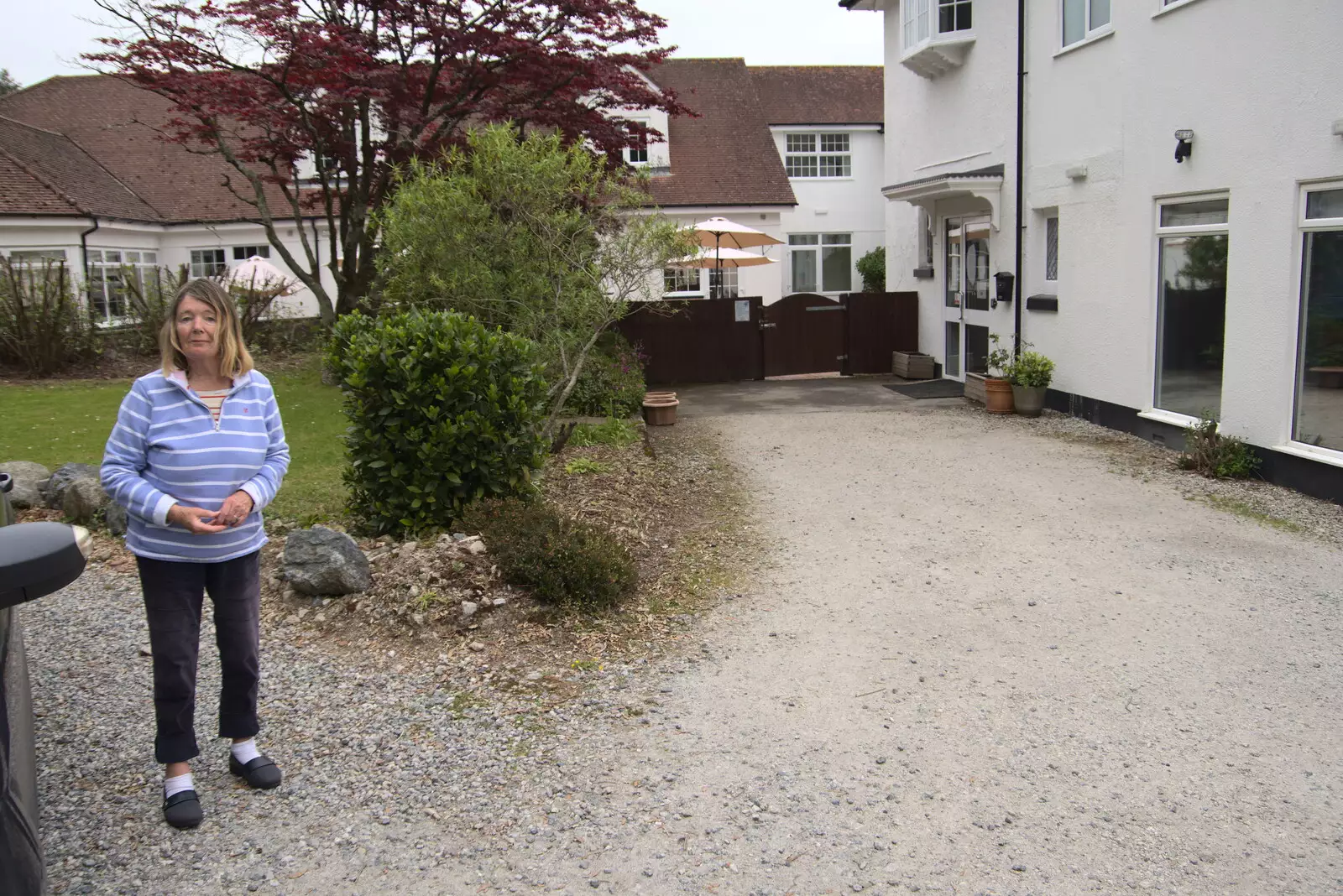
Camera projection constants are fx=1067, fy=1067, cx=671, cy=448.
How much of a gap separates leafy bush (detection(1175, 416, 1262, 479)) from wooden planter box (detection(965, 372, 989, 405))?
421 centimetres

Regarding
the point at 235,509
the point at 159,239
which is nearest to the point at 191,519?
the point at 235,509

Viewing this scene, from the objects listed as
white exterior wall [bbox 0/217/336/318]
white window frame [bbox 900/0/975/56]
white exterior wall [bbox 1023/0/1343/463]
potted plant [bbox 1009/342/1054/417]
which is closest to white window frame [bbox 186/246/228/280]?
white exterior wall [bbox 0/217/336/318]

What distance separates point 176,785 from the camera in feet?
12.4

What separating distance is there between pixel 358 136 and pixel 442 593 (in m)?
14.6

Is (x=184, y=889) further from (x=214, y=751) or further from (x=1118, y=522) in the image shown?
(x=1118, y=522)

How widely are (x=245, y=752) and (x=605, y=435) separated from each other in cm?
691

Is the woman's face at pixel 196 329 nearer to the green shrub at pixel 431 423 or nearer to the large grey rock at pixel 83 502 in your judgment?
the green shrub at pixel 431 423

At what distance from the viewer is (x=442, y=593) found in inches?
226

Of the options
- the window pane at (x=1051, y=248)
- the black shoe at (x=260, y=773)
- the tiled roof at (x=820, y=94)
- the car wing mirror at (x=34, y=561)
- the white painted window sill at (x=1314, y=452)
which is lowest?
the black shoe at (x=260, y=773)

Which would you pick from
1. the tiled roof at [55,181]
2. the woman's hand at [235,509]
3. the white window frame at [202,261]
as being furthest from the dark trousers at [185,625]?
the white window frame at [202,261]

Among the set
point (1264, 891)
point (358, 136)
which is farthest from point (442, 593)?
point (358, 136)

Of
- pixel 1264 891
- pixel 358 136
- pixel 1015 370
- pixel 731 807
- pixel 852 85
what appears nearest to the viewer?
pixel 1264 891

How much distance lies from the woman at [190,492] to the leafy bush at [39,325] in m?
15.7

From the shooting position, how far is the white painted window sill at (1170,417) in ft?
33.6
